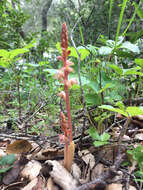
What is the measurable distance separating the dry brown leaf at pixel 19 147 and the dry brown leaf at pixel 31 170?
0.53 feet

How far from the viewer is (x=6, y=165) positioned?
0.94 meters

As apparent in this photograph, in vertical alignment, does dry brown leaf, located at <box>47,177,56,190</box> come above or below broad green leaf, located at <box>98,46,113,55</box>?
below

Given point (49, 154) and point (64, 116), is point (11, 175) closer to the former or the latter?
point (49, 154)

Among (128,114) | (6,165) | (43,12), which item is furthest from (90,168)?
(43,12)

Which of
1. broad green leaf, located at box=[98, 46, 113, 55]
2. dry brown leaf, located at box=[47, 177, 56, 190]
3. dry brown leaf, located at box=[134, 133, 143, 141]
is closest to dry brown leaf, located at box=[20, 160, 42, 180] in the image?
dry brown leaf, located at box=[47, 177, 56, 190]

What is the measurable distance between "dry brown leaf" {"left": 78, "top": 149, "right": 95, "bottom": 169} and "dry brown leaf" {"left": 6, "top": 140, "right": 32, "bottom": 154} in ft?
1.30

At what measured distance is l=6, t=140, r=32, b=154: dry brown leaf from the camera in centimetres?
108

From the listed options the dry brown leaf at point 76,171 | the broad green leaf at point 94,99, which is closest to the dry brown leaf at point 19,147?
the dry brown leaf at point 76,171

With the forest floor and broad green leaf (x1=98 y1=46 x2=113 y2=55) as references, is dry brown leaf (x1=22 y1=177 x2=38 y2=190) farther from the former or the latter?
broad green leaf (x1=98 y1=46 x2=113 y2=55)

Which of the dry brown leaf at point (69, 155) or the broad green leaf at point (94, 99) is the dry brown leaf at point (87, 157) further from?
the broad green leaf at point (94, 99)

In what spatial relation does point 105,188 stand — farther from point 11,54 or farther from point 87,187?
point 11,54

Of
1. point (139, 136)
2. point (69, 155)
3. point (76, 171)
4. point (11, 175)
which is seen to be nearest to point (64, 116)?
point (69, 155)

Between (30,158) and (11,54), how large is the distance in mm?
842

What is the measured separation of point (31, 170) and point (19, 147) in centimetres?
27
